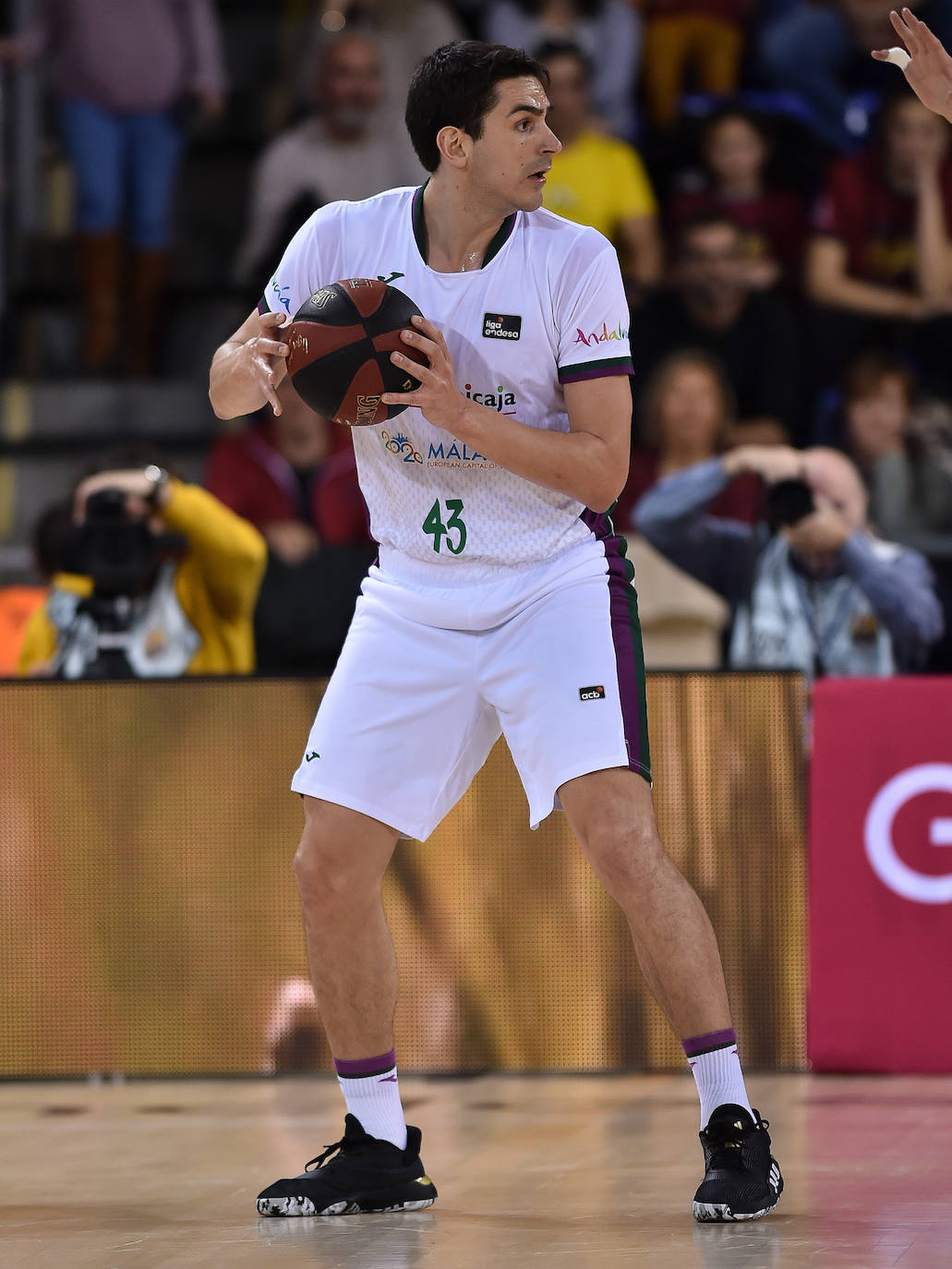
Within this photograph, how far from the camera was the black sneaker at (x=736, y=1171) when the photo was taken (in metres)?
3.77

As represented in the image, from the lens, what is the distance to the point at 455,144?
4047 mm

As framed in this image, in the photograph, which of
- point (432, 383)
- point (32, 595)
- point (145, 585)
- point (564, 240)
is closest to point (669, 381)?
point (145, 585)

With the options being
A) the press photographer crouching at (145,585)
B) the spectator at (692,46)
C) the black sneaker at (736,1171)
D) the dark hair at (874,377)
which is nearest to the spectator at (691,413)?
the dark hair at (874,377)

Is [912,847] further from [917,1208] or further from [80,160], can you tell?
[80,160]

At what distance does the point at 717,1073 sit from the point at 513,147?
194cm

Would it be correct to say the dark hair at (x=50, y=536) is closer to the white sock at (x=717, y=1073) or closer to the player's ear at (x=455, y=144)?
the player's ear at (x=455, y=144)

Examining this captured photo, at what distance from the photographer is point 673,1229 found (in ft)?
12.3

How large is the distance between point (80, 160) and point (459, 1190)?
733 cm

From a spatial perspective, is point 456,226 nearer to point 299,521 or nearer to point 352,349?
point 352,349

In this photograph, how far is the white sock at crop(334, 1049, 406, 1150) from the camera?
4125mm

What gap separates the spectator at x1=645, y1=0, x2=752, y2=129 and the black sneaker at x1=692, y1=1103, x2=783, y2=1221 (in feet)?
25.1

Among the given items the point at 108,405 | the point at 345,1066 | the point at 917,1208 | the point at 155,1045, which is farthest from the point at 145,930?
the point at 108,405

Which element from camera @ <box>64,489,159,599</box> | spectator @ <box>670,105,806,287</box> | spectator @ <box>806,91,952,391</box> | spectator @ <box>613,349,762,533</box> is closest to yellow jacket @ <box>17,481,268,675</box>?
camera @ <box>64,489,159,599</box>

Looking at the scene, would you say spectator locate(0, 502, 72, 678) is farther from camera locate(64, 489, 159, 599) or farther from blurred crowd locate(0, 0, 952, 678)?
camera locate(64, 489, 159, 599)
